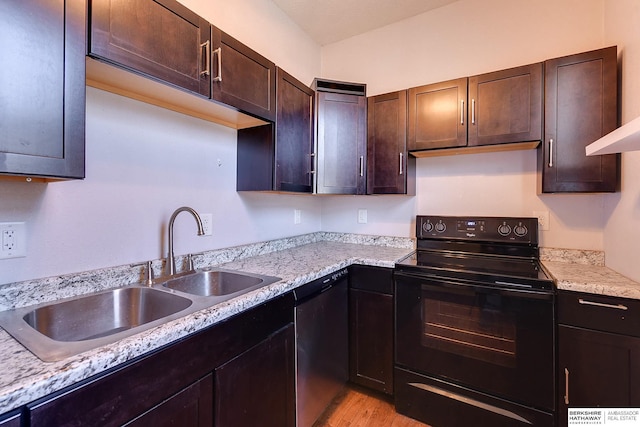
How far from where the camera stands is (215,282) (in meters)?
1.56

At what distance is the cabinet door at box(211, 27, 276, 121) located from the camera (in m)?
1.30

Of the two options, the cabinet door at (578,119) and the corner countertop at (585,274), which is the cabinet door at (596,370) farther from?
the cabinet door at (578,119)

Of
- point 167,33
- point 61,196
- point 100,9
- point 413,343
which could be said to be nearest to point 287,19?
point 167,33

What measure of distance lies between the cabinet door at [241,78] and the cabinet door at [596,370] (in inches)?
74.2

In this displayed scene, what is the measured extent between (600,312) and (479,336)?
1.72 feet

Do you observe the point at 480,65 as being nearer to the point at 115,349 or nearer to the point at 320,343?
the point at 320,343

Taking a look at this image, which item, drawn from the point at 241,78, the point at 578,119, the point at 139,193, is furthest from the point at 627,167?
the point at 139,193

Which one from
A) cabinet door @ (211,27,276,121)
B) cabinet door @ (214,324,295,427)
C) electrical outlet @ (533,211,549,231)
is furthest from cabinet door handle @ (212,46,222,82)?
electrical outlet @ (533,211,549,231)

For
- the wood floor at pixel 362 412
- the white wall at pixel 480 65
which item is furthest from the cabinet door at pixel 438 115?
the wood floor at pixel 362 412

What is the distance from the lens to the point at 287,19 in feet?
7.52

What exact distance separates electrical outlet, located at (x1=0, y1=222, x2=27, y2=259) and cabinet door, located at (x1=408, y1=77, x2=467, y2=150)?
2086mm

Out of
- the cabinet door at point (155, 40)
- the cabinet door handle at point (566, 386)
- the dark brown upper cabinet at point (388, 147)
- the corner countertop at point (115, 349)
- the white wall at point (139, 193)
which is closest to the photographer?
the corner countertop at point (115, 349)

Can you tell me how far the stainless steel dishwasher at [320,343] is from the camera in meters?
1.45

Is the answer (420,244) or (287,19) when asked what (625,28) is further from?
(287,19)
